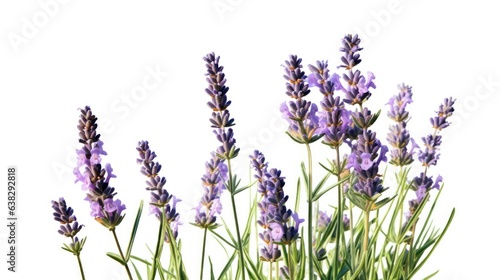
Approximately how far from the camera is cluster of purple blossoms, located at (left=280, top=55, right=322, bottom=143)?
2579mm

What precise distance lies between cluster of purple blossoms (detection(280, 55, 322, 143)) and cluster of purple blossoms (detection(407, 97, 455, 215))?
714 millimetres

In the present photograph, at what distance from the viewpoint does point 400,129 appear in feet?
9.71

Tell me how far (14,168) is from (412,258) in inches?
80.8

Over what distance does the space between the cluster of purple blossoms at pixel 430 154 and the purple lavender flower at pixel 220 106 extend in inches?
36.3

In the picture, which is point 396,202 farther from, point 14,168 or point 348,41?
point 14,168

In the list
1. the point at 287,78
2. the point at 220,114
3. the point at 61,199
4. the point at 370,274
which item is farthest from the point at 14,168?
the point at 370,274

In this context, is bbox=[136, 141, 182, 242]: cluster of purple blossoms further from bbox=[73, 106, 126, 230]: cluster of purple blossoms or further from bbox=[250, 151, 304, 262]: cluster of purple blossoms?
bbox=[250, 151, 304, 262]: cluster of purple blossoms

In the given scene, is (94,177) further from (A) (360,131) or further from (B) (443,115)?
(B) (443,115)

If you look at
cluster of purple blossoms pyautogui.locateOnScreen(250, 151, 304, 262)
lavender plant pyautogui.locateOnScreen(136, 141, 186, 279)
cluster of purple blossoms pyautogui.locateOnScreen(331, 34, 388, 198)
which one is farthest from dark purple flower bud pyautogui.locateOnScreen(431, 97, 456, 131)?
lavender plant pyautogui.locateOnScreen(136, 141, 186, 279)

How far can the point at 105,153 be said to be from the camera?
254 centimetres

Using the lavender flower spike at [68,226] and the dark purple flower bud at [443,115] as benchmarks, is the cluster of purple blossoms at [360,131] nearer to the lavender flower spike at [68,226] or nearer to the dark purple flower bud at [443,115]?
the dark purple flower bud at [443,115]

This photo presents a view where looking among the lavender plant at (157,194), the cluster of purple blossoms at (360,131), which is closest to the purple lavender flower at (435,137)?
the cluster of purple blossoms at (360,131)

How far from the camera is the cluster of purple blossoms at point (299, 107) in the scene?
102 inches

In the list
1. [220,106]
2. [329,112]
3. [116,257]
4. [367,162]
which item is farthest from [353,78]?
[116,257]
